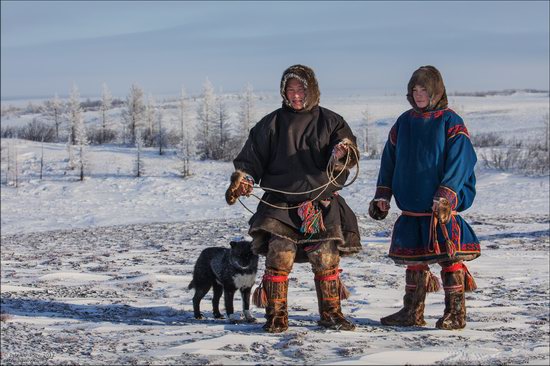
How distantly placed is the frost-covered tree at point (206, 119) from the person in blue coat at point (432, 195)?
3144 cm

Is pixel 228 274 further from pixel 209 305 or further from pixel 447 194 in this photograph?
pixel 447 194

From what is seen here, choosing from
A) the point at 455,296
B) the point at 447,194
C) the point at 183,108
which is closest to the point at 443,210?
the point at 447,194

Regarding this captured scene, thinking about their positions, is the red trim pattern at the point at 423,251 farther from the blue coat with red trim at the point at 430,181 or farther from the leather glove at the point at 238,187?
the leather glove at the point at 238,187

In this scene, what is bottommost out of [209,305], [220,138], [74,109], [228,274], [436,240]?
[209,305]

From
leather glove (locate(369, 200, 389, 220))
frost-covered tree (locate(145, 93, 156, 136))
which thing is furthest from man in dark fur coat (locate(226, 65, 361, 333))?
frost-covered tree (locate(145, 93, 156, 136))

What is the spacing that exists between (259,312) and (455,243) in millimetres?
2249

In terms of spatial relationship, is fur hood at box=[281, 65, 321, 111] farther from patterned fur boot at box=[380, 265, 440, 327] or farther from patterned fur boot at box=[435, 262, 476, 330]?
patterned fur boot at box=[435, 262, 476, 330]

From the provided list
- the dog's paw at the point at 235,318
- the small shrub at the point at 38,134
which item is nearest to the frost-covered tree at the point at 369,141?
the small shrub at the point at 38,134

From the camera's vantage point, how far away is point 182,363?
4934 millimetres

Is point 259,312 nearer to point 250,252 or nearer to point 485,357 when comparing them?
point 250,252

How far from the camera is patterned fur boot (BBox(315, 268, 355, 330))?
6371mm

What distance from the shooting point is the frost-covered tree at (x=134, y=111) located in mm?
51656

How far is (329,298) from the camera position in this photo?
643cm

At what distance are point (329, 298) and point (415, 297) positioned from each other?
30.7 inches
